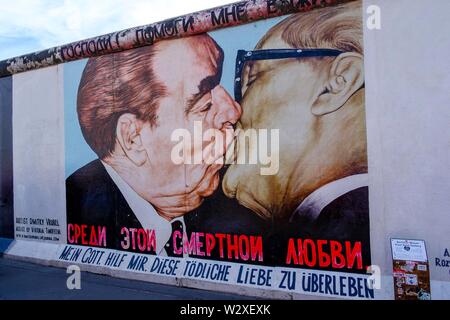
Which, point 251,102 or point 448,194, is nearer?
point 448,194

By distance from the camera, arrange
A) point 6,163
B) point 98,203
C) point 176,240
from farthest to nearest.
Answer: point 6,163, point 98,203, point 176,240

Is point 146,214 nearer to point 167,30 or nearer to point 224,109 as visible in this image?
point 224,109

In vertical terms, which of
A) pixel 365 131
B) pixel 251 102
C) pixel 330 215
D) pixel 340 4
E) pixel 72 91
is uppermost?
pixel 340 4

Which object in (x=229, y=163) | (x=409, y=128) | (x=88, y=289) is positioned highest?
(x=409, y=128)

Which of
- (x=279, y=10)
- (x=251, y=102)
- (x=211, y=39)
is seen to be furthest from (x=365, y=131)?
(x=211, y=39)

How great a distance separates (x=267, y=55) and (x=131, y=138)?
2.79 meters

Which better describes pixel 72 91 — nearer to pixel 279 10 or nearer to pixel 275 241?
pixel 279 10

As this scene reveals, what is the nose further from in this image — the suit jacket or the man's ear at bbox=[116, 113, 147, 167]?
the suit jacket

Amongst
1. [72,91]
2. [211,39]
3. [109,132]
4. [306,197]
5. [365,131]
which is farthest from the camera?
[72,91]

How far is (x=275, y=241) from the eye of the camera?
5.54m

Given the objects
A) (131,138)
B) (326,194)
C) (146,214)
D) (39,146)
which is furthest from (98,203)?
(326,194)

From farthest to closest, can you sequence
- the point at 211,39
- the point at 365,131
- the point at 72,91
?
the point at 72,91
the point at 211,39
the point at 365,131

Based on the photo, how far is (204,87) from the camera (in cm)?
619
